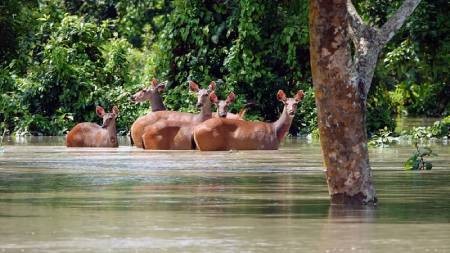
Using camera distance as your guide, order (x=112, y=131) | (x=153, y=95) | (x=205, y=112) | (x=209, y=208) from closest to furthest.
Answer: (x=209, y=208) < (x=205, y=112) < (x=112, y=131) < (x=153, y=95)

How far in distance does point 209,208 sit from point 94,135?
1447 centimetres

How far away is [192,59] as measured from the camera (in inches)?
1320

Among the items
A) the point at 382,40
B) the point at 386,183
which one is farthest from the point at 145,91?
the point at 382,40

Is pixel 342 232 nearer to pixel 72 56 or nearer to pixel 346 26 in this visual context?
pixel 346 26

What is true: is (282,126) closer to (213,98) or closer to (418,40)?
(213,98)

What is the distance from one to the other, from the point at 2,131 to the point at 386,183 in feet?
59.9

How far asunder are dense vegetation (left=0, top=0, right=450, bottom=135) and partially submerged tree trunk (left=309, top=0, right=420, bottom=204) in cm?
1734

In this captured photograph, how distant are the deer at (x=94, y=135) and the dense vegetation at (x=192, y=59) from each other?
16.3 feet

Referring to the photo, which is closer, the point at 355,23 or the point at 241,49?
the point at 355,23

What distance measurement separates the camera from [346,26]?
517 inches

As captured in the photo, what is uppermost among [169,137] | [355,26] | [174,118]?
[355,26]

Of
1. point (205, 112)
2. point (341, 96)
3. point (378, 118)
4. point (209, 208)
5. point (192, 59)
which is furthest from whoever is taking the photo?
point (192, 59)

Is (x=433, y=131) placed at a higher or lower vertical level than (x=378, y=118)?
lower

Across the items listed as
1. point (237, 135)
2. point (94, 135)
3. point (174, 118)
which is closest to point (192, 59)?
point (94, 135)
